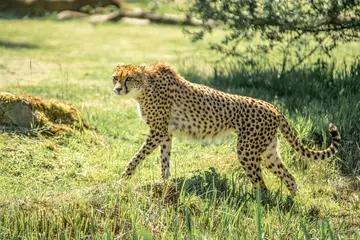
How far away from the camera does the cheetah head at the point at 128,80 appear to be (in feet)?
19.8

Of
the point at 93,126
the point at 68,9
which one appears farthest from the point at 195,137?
the point at 68,9

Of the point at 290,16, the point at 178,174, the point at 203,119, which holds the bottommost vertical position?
the point at 178,174

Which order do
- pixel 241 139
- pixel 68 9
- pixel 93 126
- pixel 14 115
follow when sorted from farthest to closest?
pixel 68 9, pixel 93 126, pixel 14 115, pixel 241 139

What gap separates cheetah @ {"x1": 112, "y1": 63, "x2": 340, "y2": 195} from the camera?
19.5 ft

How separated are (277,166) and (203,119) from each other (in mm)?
764

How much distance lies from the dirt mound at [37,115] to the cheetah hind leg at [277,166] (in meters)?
2.04

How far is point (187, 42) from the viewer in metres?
14.2

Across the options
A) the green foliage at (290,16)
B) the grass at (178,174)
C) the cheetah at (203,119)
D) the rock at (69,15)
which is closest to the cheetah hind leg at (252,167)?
the cheetah at (203,119)

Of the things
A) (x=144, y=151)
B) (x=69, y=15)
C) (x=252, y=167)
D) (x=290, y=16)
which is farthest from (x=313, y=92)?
(x=69, y=15)

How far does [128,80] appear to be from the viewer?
6070mm

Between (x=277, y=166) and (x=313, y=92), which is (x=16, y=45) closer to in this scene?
(x=313, y=92)

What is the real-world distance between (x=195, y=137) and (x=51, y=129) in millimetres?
1537

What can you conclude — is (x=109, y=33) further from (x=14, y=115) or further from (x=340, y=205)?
(x=340, y=205)

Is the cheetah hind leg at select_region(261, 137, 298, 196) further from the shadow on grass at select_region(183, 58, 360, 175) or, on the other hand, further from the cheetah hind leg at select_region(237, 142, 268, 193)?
the shadow on grass at select_region(183, 58, 360, 175)
